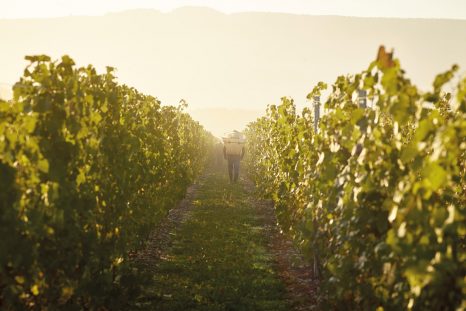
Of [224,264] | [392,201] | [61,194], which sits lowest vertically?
[224,264]

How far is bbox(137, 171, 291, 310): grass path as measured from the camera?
644cm

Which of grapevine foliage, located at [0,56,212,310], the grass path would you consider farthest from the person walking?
grapevine foliage, located at [0,56,212,310]

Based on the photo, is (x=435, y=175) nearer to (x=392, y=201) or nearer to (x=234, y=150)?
(x=392, y=201)

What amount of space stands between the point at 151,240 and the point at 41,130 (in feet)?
18.8

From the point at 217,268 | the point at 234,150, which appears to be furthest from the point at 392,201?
the point at 234,150

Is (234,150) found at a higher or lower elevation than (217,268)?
higher

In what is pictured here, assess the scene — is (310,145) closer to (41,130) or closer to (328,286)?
(328,286)

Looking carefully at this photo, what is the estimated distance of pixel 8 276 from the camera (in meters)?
3.91

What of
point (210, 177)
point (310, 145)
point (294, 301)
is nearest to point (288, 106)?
point (310, 145)

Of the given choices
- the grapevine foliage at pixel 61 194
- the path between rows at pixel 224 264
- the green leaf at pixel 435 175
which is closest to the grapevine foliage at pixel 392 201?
the green leaf at pixel 435 175

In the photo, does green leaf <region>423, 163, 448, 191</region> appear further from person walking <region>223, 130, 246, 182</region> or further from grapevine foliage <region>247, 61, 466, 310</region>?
person walking <region>223, 130, 246, 182</region>

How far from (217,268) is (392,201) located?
4.85 metres

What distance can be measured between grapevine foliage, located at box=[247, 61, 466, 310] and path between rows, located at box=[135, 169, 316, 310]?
1511mm

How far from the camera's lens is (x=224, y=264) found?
811 cm
